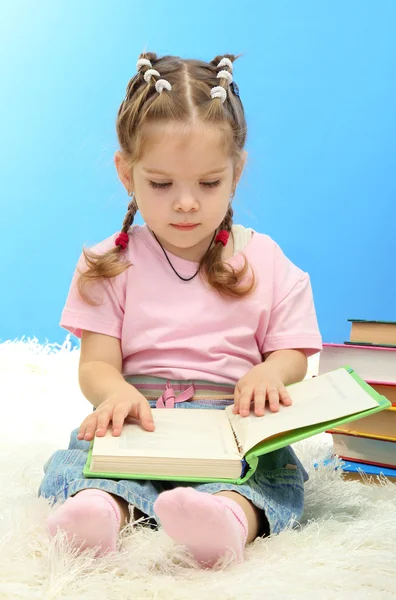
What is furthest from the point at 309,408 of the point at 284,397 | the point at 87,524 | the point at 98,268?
the point at 98,268

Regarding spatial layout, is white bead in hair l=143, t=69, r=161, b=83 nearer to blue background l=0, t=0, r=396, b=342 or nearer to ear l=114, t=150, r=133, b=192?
ear l=114, t=150, r=133, b=192

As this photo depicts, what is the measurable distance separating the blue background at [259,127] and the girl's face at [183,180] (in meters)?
1.14

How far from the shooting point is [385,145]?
225 centimetres

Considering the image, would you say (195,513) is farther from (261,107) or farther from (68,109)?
(68,109)

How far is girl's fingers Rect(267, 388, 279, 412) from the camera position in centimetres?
95

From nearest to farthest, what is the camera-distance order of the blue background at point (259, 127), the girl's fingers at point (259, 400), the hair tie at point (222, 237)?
the girl's fingers at point (259, 400), the hair tie at point (222, 237), the blue background at point (259, 127)

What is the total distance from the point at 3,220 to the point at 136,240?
142cm

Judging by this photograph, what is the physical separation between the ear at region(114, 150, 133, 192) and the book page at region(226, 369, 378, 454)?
0.36m

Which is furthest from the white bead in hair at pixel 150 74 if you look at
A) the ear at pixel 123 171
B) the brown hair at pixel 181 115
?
the ear at pixel 123 171

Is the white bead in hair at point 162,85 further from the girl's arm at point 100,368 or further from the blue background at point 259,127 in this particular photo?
the blue background at point 259,127

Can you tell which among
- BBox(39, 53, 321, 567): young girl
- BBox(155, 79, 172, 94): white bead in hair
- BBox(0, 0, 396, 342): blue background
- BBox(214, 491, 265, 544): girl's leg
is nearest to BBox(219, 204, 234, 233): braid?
BBox(39, 53, 321, 567): young girl

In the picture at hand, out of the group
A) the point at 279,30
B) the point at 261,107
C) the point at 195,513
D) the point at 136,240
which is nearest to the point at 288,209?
the point at 261,107

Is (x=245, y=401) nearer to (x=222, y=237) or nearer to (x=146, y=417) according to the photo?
(x=146, y=417)

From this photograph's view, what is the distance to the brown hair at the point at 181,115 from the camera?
1.06 m
